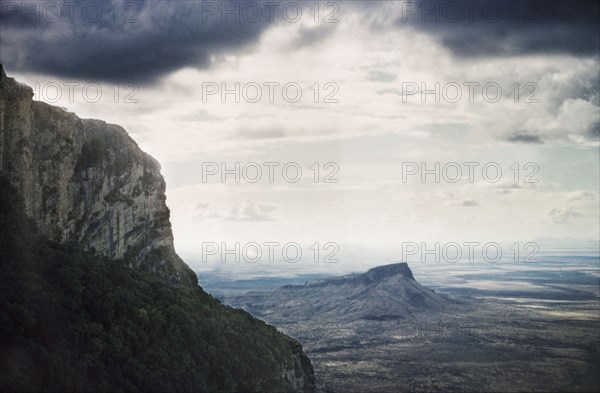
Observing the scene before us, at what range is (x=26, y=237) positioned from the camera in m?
45.2

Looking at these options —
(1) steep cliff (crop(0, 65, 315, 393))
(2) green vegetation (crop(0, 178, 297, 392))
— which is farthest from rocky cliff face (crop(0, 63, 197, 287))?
(2) green vegetation (crop(0, 178, 297, 392))

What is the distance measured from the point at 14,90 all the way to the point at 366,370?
10168cm

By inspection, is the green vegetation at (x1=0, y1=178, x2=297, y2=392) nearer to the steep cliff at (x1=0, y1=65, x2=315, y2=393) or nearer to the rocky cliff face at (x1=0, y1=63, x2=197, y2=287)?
the steep cliff at (x1=0, y1=65, x2=315, y2=393)

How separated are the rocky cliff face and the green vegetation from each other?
13.9 ft

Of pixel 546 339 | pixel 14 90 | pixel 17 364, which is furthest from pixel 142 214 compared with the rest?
pixel 546 339

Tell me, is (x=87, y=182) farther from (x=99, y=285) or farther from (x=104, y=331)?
(x=104, y=331)

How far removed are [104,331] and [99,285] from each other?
5.23 metres

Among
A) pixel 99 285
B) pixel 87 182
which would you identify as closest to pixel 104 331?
pixel 99 285

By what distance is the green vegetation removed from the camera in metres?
33.7

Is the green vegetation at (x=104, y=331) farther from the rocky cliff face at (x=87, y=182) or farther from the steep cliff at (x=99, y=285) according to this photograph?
the rocky cliff face at (x=87, y=182)

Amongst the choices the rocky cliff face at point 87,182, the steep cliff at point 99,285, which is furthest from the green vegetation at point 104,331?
the rocky cliff face at point 87,182

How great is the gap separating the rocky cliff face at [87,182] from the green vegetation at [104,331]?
4.23 metres

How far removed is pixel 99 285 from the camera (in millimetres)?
47219

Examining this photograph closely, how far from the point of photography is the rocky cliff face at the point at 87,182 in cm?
4988
